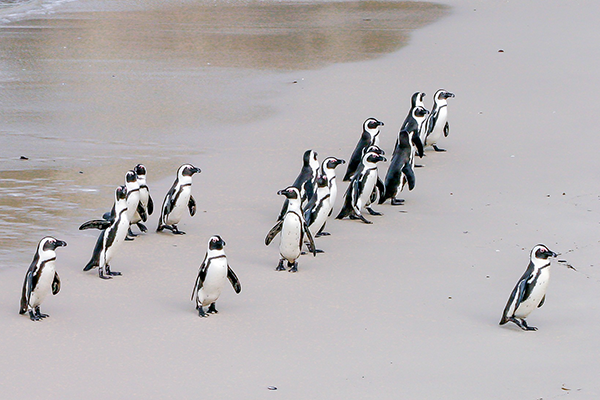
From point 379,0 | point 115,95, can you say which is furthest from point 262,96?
point 379,0

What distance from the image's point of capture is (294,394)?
4.12 meters

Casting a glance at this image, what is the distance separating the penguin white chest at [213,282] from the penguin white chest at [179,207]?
5.17ft

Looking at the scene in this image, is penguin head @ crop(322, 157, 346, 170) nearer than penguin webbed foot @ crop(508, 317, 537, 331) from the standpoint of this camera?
No

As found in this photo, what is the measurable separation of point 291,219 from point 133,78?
284 inches

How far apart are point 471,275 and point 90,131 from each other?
17.9 ft

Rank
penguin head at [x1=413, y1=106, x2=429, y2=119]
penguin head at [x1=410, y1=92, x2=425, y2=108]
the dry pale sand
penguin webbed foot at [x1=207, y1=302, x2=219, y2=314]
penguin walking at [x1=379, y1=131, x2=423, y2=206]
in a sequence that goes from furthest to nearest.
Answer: penguin head at [x1=410, y1=92, x2=425, y2=108], penguin head at [x1=413, y1=106, x2=429, y2=119], penguin walking at [x1=379, y1=131, x2=423, y2=206], penguin webbed foot at [x1=207, y1=302, x2=219, y2=314], the dry pale sand

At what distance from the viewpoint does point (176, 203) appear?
6.59m

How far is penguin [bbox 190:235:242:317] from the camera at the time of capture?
502 centimetres

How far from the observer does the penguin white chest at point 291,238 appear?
577 cm

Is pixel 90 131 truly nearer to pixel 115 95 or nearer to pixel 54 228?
pixel 115 95

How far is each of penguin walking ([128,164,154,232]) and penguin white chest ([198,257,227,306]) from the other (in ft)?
5.48

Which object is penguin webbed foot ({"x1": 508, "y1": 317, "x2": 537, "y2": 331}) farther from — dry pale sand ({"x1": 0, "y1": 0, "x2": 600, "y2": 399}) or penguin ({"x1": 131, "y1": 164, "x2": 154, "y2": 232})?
penguin ({"x1": 131, "y1": 164, "x2": 154, "y2": 232})

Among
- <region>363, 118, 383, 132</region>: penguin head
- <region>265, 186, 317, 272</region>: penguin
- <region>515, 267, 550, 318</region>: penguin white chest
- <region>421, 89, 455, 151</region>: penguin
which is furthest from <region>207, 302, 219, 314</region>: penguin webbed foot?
<region>421, 89, 455, 151</region>: penguin

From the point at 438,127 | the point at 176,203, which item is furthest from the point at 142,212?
the point at 438,127
